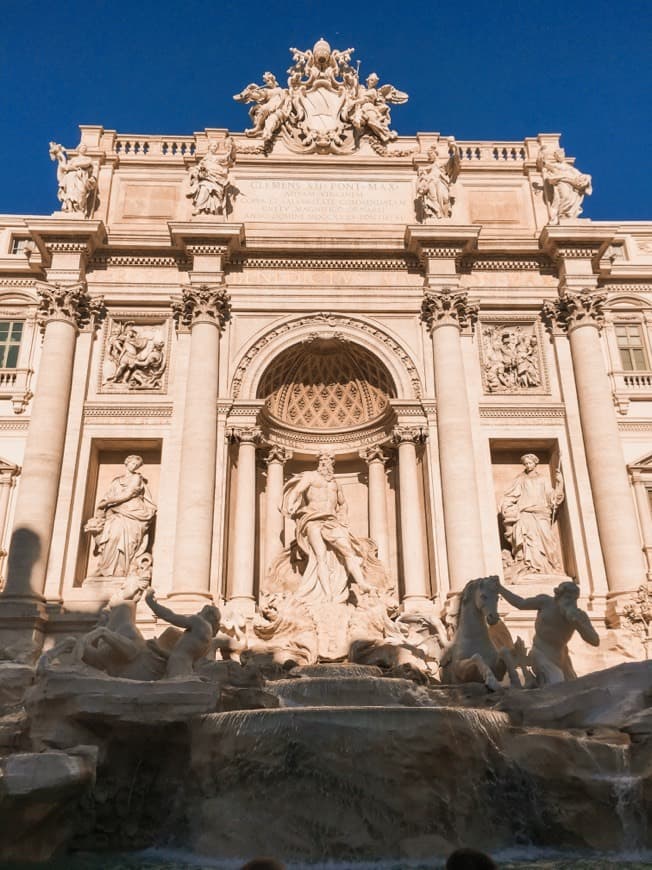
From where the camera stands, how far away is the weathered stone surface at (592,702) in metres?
9.52

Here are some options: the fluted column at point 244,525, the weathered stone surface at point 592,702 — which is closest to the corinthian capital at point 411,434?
the fluted column at point 244,525

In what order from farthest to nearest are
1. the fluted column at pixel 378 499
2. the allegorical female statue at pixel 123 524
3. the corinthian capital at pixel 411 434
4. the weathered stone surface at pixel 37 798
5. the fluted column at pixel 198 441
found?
the fluted column at pixel 378 499
the corinthian capital at pixel 411 434
the allegorical female statue at pixel 123 524
the fluted column at pixel 198 441
the weathered stone surface at pixel 37 798

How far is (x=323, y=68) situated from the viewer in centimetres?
2312

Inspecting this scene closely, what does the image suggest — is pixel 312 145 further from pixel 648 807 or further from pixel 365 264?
pixel 648 807

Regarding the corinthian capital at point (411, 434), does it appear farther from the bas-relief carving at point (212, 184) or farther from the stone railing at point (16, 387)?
the stone railing at point (16, 387)

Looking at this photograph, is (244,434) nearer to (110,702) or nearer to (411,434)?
(411,434)

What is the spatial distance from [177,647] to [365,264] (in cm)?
1195

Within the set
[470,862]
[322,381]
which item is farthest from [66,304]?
[470,862]

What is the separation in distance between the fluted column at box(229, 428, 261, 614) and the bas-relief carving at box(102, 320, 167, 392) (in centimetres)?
272

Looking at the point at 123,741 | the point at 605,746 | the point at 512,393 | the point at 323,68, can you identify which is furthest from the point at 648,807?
the point at 323,68

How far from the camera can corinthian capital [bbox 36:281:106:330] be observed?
18.6m

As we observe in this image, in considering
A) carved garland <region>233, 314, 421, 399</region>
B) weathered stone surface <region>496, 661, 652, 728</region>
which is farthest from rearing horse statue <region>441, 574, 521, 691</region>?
carved garland <region>233, 314, 421, 399</region>

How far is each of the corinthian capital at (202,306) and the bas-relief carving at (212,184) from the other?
2.43 m

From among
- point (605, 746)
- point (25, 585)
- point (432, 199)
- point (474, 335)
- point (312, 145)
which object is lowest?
point (605, 746)
